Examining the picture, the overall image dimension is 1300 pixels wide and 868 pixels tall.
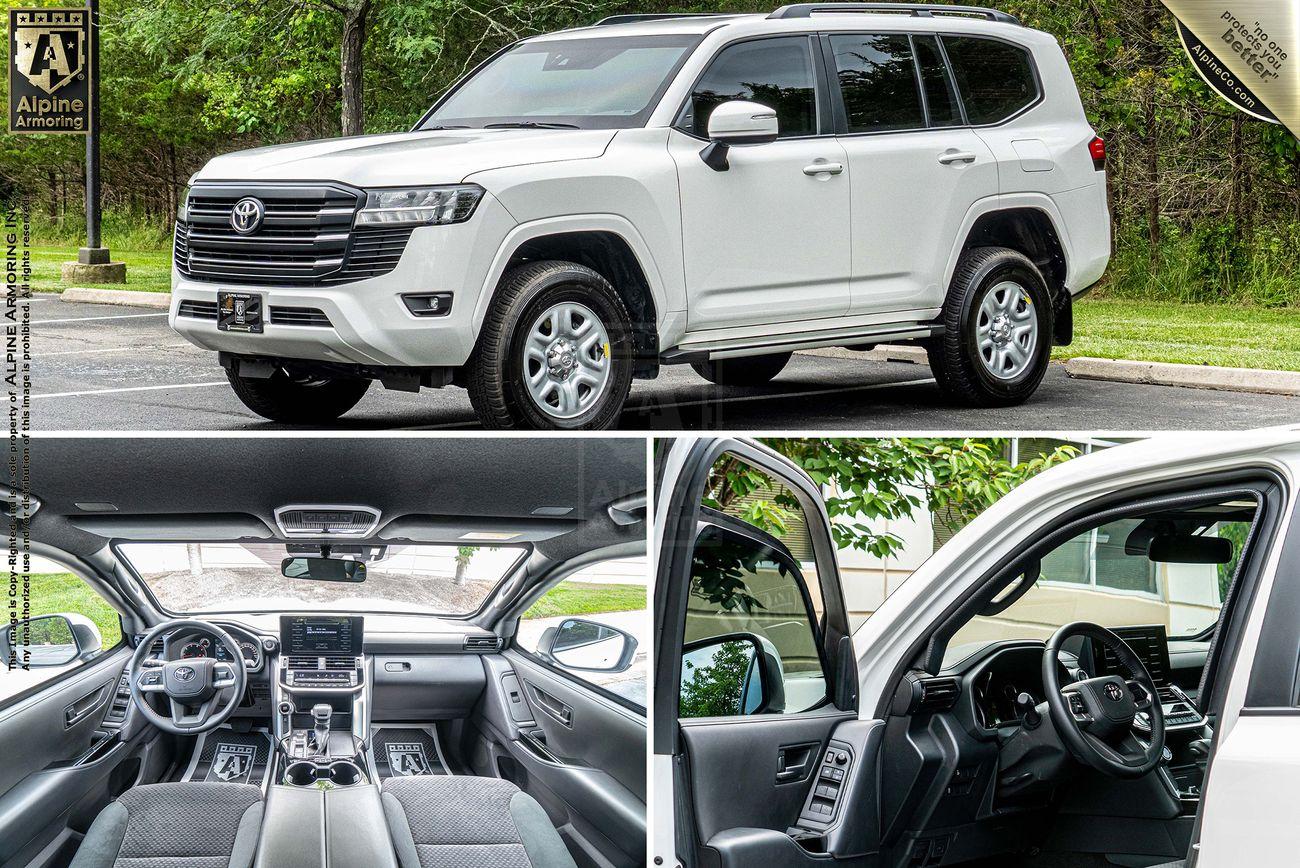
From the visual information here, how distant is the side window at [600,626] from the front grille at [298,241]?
1875mm

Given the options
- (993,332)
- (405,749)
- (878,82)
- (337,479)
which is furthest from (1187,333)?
(337,479)

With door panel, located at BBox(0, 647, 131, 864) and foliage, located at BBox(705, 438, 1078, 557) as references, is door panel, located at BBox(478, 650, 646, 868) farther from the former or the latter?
door panel, located at BBox(0, 647, 131, 864)

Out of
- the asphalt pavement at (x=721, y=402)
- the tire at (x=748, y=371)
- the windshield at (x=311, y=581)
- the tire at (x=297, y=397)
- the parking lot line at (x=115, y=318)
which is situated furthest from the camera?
the parking lot line at (x=115, y=318)

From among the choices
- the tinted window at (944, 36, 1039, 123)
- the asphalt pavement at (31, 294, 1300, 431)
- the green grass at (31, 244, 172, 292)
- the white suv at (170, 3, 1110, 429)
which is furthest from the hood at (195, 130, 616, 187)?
the green grass at (31, 244, 172, 292)

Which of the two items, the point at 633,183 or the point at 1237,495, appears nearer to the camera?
the point at 1237,495

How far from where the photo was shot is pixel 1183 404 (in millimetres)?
9852

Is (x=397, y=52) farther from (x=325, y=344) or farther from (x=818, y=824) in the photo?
(x=818, y=824)

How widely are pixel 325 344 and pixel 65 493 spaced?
2.80 meters

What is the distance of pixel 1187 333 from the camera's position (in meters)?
13.2

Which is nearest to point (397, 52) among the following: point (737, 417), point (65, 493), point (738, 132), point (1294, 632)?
point (737, 417)

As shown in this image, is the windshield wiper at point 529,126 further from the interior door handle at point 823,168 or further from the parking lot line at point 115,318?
the parking lot line at point 115,318

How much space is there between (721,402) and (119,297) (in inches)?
346

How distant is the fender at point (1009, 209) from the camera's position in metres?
8.01

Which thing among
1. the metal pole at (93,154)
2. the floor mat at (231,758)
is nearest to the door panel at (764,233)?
the floor mat at (231,758)
